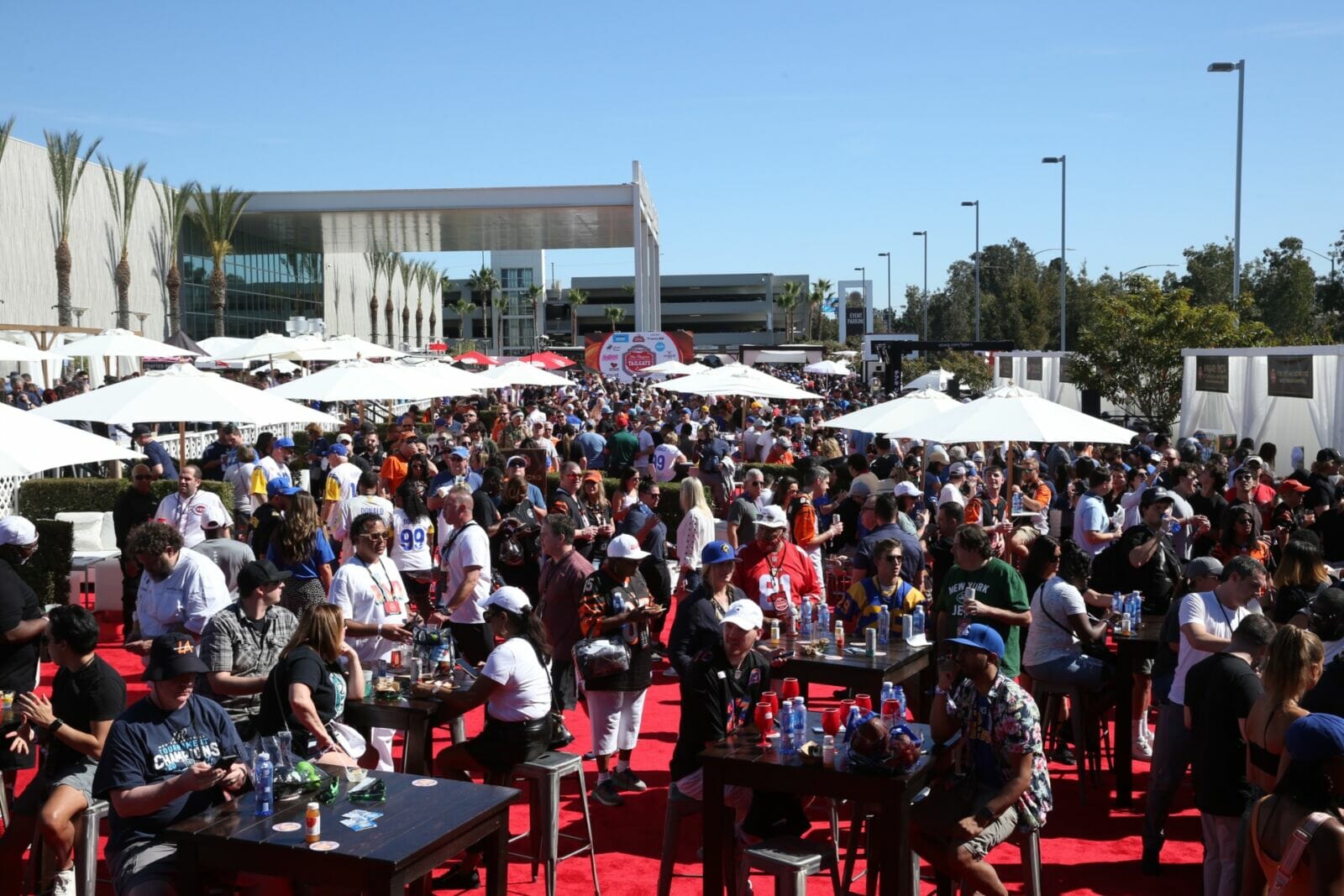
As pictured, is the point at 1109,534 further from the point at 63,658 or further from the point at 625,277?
the point at 625,277

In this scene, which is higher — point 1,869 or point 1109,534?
point 1109,534

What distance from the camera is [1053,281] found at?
237 feet

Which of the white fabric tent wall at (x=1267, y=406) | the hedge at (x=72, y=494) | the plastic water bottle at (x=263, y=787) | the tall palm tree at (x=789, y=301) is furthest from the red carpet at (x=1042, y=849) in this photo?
the tall palm tree at (x=789, y=301)

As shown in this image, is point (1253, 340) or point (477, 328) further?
point (477, 328)

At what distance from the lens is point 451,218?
47.8 metres

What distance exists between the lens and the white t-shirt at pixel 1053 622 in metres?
7.80

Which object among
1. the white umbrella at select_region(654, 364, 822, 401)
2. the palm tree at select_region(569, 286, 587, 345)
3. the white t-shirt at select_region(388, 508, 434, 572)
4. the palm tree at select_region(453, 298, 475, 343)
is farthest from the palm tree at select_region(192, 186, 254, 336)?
the palm tree at select_region(569, 286, 587, 345)

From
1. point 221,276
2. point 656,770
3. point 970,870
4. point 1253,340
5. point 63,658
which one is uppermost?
point 221,276

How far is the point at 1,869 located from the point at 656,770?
4108 mm

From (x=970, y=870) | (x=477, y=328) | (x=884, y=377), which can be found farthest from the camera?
(x=477, y=328)

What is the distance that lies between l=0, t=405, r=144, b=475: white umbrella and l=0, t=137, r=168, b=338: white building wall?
30.5m

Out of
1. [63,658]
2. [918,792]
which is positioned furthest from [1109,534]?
[63,658]

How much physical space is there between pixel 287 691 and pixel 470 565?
2.89 metres

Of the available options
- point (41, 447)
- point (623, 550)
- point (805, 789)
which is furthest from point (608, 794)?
point (41, 447)
